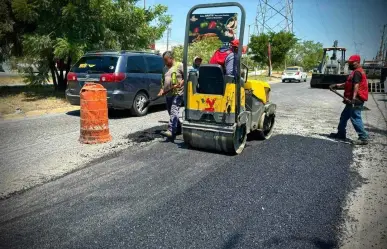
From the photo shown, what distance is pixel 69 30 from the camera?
40.3ft

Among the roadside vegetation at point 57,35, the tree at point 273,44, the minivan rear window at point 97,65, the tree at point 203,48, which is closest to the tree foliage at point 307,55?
the tree at point 273,44

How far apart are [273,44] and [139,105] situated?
111 ft

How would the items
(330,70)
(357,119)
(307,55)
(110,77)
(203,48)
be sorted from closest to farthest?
(357,119)
(110,77)
(330,70)
(203,48)
(307,55)

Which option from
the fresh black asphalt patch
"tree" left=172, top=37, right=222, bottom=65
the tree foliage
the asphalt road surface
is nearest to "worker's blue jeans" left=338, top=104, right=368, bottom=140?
the asphalt road surface

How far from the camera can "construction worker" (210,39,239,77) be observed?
5285 mm

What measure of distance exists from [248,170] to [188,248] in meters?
2.25

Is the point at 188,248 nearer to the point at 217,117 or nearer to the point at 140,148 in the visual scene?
the point at 217,117

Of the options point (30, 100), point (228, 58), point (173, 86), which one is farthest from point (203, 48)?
point (228, 58)

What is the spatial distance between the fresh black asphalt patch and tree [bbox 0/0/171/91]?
8.42 metres

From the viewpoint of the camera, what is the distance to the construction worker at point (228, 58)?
529 centimetres

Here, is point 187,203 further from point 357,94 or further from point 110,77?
point 110,77

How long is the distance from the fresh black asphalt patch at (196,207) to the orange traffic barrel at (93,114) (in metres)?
1.29

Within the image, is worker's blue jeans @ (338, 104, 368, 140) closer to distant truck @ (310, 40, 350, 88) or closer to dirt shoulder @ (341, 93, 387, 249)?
dirt shoulder @ (341, 93, 387, 249)

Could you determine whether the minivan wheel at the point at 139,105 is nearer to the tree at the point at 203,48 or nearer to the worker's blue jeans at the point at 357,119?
the worker's blue jeans at the point at 357,119
